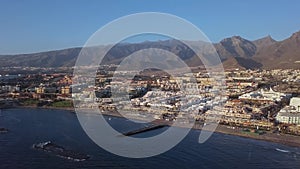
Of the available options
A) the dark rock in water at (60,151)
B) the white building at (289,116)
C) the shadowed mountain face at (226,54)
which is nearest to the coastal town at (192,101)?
the white building at (289,116)

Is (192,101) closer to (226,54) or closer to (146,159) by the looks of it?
(146,159)

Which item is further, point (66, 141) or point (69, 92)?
point (69, 92)

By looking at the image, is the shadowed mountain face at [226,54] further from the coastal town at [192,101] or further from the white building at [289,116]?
the white building at [289,116]

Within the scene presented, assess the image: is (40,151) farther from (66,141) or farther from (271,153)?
(271,153)

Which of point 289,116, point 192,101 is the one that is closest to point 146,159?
point 289,116

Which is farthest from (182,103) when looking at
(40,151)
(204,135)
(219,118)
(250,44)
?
(250,44)

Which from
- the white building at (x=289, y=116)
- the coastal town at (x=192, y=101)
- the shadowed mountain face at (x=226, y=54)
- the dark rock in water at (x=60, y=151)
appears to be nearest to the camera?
the dark rock in water at (x=60, y=151)
